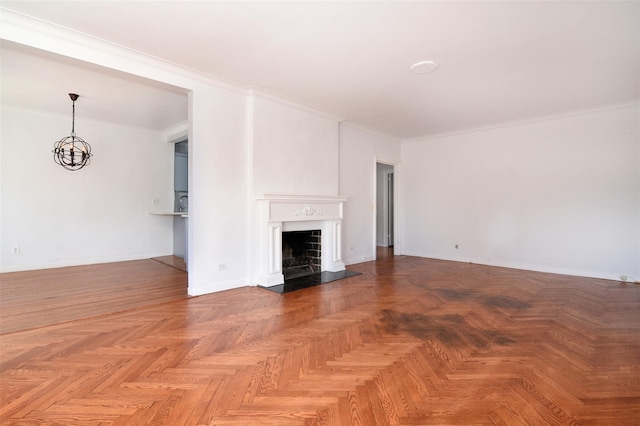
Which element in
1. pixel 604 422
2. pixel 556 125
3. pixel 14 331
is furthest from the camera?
pixel 556 125

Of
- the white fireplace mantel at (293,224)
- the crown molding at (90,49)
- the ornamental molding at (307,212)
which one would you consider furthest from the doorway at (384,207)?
the crown molding at (90,49)

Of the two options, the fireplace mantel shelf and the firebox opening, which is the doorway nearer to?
the fireplace mantel shelf

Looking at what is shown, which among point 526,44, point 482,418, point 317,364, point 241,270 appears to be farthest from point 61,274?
point 526,44

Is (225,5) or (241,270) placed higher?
(225,5)

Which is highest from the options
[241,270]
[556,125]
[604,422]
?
[556,125]

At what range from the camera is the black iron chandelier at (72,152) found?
5.04 m

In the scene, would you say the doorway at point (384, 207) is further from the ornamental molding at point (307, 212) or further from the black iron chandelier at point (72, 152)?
the black iron chandelier at point (72, 152)

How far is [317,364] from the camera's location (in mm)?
2041

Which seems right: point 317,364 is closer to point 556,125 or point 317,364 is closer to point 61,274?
point 61,274

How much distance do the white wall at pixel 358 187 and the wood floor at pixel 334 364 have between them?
2.30 metres

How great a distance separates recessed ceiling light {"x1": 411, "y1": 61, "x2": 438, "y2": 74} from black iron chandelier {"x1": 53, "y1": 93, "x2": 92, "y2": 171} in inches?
205

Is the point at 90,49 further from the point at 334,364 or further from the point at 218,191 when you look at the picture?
the point at 334,364

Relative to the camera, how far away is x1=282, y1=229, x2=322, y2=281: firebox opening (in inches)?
194

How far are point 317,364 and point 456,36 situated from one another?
292cm
